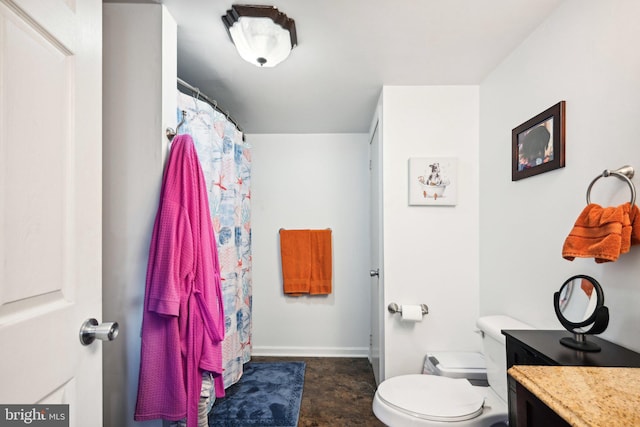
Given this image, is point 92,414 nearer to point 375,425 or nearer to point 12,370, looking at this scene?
point 12,370

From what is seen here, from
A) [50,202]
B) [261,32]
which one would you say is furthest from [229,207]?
[50,202]

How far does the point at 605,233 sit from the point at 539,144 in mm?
602

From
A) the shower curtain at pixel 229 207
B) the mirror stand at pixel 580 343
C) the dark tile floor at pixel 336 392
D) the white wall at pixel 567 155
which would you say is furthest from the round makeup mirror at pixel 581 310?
the shower curtain at pixel 229 207

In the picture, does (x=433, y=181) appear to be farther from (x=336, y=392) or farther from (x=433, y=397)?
(x=336, y=392)

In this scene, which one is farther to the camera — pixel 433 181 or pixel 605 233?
pixel 433 181

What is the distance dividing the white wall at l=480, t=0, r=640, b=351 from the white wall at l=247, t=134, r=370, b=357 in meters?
1.28

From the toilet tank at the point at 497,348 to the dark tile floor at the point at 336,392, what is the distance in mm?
848

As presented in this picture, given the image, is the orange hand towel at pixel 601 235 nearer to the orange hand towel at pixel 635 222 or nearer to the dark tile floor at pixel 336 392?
the orange hand towel at pixel 635 222

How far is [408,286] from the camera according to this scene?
2012 mm

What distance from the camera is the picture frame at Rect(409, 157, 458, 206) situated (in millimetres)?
2002

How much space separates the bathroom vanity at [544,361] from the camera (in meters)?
0.67

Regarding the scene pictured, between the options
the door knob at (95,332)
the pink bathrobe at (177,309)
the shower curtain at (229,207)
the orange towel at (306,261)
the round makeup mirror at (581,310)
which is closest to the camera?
the door knob at (95,332)

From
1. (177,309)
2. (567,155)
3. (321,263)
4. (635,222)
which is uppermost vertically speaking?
(567,155)

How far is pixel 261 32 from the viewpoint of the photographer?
54.4 inches
